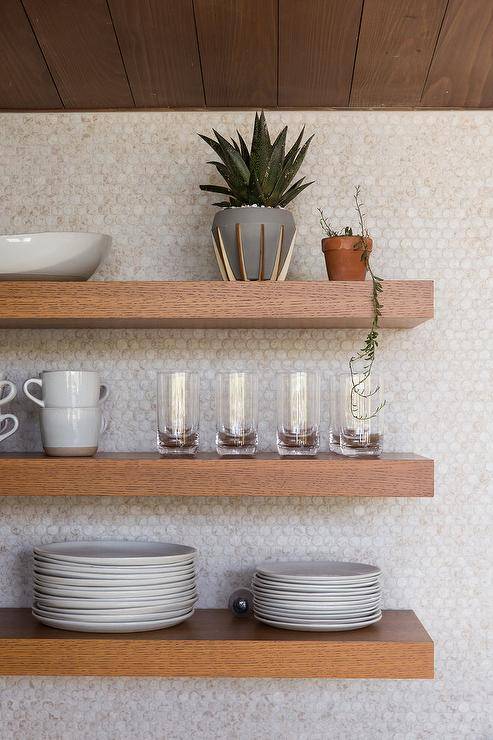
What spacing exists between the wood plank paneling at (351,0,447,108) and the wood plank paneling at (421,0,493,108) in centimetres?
2

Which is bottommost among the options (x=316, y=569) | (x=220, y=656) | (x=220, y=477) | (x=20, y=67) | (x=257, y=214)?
(x=220, y=656)

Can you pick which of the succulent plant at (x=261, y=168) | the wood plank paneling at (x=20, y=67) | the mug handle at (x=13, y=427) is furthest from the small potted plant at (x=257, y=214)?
the mug handle at (x=13, y=427)

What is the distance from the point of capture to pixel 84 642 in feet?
4.35

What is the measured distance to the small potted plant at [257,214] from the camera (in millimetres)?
1378

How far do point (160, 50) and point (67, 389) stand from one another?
23.1 inches

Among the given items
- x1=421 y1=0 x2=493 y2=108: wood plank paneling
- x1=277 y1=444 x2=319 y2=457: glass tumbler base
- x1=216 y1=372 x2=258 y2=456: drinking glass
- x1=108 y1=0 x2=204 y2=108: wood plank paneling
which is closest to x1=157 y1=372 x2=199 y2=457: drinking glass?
x1=216 y1=372 x2=258 y2=456: drinking glass

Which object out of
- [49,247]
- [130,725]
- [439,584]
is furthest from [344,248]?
[130,725]

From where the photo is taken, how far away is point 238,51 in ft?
4.61

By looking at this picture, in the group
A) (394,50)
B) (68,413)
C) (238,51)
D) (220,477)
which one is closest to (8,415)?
(68,413)

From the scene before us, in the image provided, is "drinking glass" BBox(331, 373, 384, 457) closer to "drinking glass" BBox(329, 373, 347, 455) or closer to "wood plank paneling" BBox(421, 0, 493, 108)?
A: "drinking glass" BBox(329, 373, 347, 455)

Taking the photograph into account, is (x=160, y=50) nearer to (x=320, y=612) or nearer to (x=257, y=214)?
(x=257, y=214)

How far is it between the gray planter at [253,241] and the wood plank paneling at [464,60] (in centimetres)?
38

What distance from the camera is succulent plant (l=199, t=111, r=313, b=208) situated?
138 centimetres

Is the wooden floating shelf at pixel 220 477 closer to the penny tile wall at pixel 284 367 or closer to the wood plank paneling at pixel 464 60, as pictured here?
the penny tile wall at pixel 284 367
